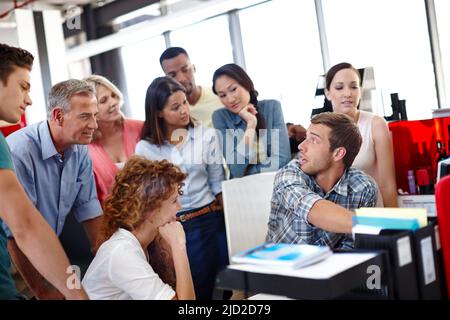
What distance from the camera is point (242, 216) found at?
2412 millimetres

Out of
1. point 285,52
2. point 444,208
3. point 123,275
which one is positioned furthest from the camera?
point 285,52

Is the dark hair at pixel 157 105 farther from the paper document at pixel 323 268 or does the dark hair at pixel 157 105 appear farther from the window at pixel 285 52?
the paper document at pixel 323 268

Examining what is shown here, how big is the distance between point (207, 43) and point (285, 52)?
31 cm

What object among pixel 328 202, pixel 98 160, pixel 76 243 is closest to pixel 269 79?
pixel 328 202

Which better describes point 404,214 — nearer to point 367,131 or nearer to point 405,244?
point 405,244

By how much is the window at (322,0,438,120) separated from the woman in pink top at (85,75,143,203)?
86cm

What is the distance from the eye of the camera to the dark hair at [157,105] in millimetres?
2346

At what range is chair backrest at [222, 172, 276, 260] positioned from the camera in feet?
7.89

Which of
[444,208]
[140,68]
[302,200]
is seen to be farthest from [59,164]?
[444,208]

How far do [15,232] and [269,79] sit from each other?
1.11 metres

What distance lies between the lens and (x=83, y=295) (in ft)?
7.24

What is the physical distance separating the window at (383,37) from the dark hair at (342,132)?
0.70 feet
